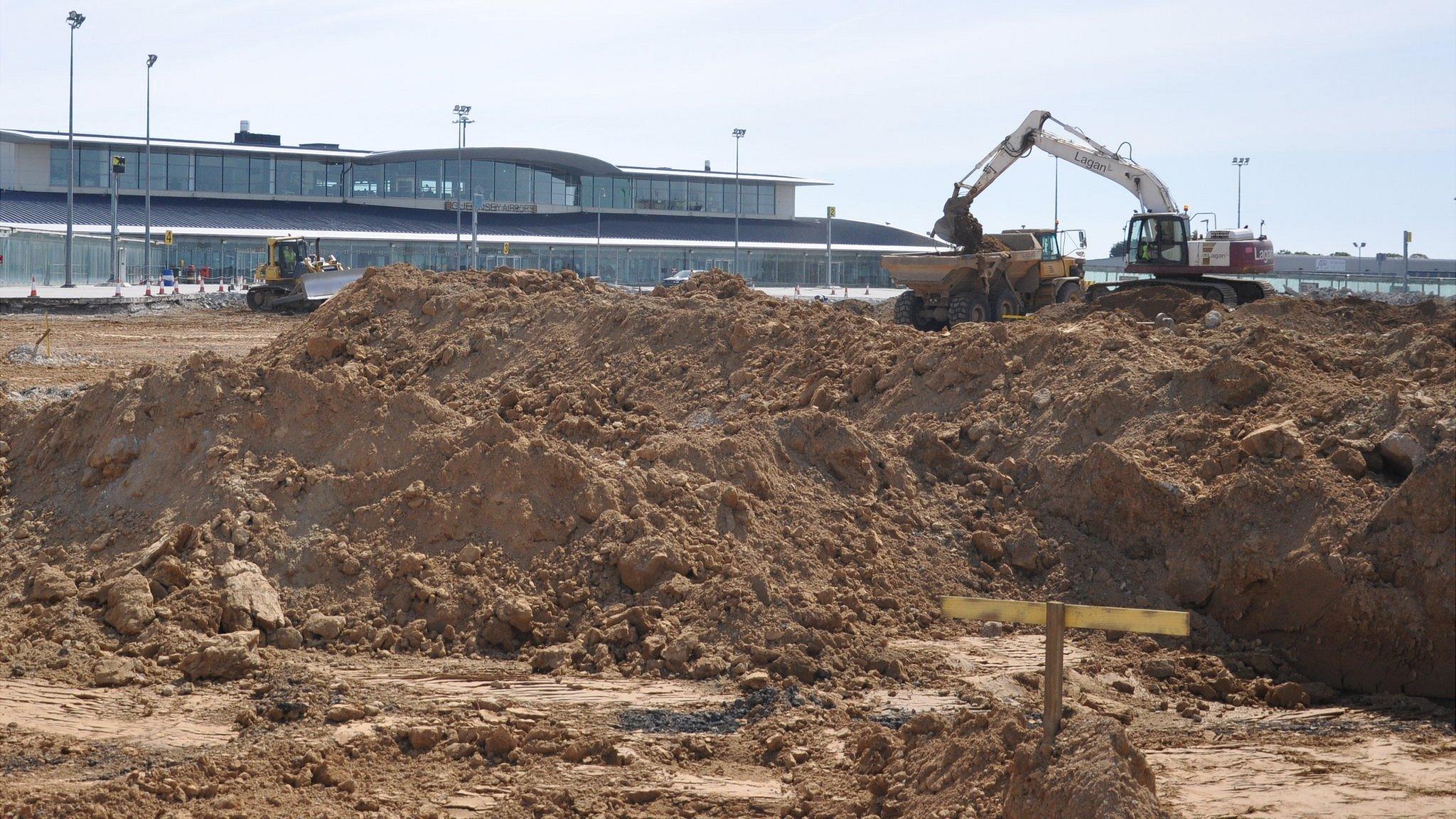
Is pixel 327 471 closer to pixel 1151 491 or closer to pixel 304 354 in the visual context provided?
pixel 304 354

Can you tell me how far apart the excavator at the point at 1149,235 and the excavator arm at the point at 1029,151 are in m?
0.01

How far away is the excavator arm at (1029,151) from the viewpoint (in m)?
23.8

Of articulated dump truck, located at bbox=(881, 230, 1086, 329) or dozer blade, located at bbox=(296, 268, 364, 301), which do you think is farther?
dozer blade, located at bbox=(296, 268, 364, 301)

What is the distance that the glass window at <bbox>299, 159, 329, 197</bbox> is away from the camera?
6744cm

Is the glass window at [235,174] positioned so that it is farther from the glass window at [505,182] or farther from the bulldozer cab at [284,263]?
the bulldozer cab at [284,263]

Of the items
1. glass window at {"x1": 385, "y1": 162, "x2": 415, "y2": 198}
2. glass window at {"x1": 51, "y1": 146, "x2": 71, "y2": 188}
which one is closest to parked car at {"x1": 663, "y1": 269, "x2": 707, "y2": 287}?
glass window at {"x1": 385, "y1": 162, "x2": 415, "y2": 198}

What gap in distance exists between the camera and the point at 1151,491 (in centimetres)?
1020

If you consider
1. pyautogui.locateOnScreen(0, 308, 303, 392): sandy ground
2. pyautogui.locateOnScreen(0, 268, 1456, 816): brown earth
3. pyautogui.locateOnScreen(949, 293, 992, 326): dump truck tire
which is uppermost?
pyautogui.locateOnScreen(949, 293, 992, 326): dump truck tire

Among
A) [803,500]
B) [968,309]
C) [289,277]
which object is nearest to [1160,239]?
[968,309]

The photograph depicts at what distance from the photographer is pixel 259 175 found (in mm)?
66500

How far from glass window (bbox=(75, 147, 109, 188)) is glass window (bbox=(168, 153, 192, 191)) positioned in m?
2.92

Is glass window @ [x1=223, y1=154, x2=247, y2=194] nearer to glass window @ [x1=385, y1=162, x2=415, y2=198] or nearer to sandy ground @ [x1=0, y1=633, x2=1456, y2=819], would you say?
glass window @ [x1=385, y1=162, x2=415, y2=198]

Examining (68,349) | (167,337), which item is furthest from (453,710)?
(167,337)

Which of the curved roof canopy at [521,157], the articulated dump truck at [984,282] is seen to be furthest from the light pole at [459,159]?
the articulated dump truck at [984,282]
